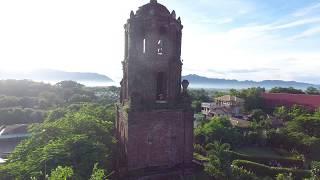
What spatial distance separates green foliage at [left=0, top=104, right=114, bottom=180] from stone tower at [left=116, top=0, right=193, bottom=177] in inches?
80.3

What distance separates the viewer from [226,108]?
65750 mm

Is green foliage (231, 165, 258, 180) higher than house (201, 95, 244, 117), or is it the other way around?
house (201, 95, 244, 117)

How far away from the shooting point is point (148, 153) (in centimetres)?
1775

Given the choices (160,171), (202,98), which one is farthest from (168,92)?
(202,98)

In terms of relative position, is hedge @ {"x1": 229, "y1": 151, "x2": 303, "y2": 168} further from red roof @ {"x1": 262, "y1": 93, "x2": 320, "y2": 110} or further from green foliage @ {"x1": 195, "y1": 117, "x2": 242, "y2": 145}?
red roof @ {"x1": 262, "y1": 93, "x2": 320, "y2": 110}

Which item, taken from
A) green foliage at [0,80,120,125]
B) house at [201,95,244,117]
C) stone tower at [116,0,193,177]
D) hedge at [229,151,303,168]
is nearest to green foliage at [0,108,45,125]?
green foliage at [0,80,120,125]

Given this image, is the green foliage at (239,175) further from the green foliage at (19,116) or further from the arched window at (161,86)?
the green foliage at (19,116)

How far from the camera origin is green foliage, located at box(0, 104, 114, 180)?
15.5m

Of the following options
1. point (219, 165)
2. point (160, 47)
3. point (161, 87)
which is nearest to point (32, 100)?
point (219, 165)

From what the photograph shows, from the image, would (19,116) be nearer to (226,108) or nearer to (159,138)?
(226,108)

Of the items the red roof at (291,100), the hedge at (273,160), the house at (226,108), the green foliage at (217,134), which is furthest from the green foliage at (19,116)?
the red roof at (291,100)

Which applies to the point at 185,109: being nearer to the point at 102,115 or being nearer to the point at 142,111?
the point at 142,111

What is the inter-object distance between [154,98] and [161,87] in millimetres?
1187

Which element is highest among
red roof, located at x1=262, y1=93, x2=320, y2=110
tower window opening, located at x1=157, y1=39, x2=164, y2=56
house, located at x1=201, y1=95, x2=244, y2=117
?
tower window opening, located at x1=157, y1=39, x2=164, y2=56
